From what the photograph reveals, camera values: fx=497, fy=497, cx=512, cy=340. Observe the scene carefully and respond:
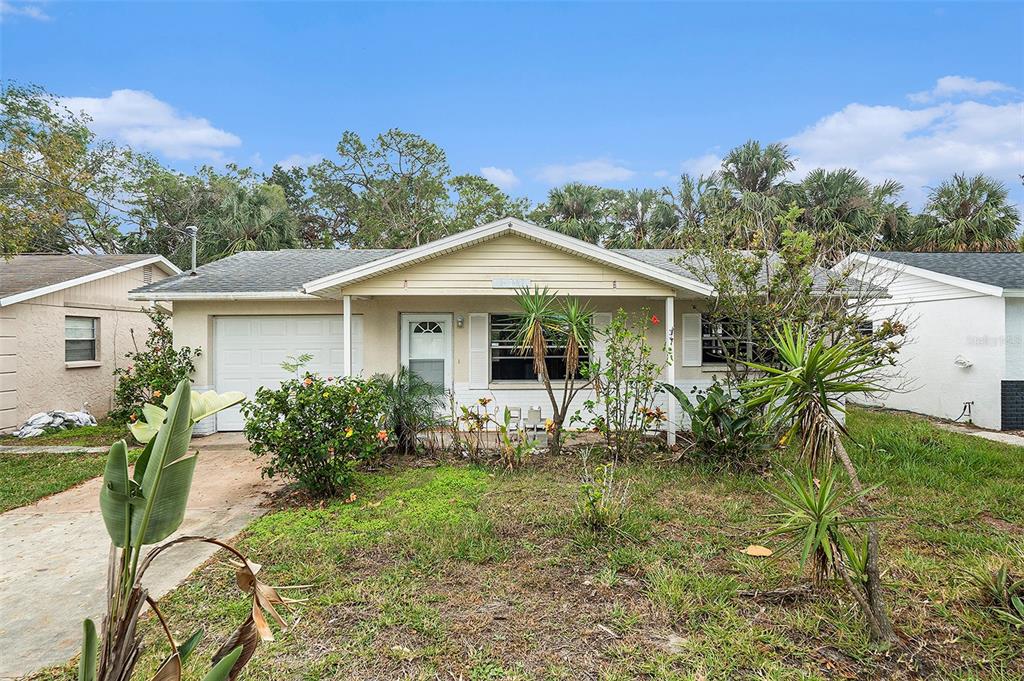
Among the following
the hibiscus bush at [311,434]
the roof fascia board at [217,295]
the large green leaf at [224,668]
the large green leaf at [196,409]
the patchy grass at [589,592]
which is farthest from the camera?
the roof fascia board at [217,295]

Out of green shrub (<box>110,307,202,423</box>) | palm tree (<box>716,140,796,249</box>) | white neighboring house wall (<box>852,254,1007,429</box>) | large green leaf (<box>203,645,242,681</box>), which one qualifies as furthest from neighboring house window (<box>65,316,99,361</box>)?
palm tree (<box>716,140,796,249</box>)

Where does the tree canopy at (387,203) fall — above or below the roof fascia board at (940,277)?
above

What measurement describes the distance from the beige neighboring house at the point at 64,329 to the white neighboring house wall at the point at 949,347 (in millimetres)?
16833

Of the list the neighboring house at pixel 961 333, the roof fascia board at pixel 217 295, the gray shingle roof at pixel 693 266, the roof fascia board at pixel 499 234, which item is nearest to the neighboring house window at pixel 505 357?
the roof fascia board at pixel 499 234

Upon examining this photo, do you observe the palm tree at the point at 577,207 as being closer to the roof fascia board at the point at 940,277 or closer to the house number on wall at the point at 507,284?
the roof fascia board at the point at 940,277

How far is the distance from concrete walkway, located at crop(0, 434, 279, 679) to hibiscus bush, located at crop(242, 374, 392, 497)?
68cm

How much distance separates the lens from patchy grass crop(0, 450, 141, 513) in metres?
6.46

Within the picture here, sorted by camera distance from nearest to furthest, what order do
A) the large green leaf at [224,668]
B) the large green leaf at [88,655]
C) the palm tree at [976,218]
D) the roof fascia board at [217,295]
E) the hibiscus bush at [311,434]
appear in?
the large green leaf at [88,655]
the large green leaf at [224,668]
the hibiscus bush at [311,434]
the roof fascia board at [217,295]
the palm tree at [976,218]

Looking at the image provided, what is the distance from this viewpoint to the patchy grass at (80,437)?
9.47 m

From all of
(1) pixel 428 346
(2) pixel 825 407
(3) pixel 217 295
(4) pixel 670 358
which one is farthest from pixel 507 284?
(2) pixel 825 407

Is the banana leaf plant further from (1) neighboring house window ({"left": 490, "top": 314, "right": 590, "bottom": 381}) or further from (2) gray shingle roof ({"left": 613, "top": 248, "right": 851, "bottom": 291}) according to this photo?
(1) neighboring house window ({"left": 490, "top": 314, "right": 590, "bottom": 381})

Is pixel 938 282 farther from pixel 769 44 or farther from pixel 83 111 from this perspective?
pixel 83 111

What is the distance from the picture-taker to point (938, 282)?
11562mm

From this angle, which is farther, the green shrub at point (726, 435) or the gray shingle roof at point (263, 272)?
the gray shingle roof at point (263, 272)
